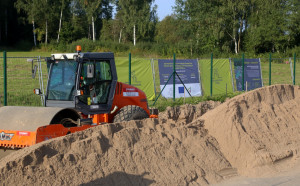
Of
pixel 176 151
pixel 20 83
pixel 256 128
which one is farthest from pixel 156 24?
pixel 176 151

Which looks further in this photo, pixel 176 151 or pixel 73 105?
pixel 73 105

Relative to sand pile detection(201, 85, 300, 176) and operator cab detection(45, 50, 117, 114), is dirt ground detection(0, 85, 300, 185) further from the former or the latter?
operator cab detection(45, 50, 117, 114)

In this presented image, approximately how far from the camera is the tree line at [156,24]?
4862 cm

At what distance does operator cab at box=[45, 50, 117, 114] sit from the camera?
8.70m

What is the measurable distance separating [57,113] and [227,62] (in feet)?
45.2

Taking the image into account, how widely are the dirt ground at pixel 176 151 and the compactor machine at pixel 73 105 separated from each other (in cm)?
69

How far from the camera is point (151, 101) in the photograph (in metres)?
16.7

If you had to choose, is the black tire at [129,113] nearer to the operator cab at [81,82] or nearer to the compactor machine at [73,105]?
the compactor machine at [73,105]

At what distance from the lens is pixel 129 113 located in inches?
364

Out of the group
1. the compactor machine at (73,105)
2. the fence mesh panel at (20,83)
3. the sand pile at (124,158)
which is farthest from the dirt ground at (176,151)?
the fence mesh panel at (20,83)

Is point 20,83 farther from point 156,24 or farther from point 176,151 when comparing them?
point 156,24

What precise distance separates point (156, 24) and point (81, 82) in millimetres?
51515

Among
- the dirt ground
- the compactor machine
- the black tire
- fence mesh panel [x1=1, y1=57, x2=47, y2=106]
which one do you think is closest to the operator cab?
the compactor machine

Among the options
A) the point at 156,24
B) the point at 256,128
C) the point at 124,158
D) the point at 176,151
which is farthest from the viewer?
the point at 156,24
